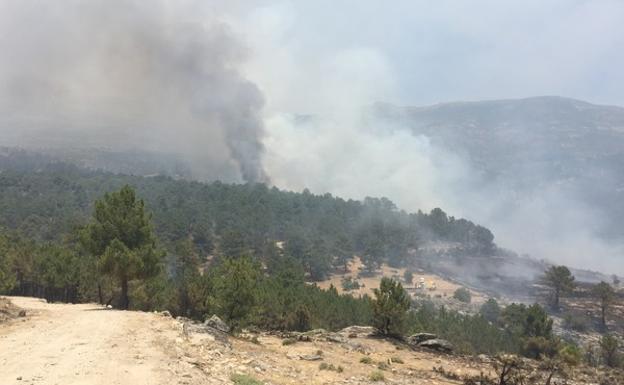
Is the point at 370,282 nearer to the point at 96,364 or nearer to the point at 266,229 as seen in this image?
the point at 266,229

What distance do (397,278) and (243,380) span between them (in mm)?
134923

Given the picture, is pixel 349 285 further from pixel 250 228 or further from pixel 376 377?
pixel 376 377

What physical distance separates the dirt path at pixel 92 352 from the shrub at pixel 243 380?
55.0 inches

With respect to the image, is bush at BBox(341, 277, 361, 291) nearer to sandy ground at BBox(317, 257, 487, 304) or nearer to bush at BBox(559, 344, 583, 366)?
sandy ground at BBox(317, 257, 487, 304)

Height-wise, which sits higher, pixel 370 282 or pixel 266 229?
pixel 266 229

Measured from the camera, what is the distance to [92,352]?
1823cm

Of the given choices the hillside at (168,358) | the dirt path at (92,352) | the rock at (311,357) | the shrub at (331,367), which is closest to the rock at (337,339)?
the hillside at (168,358)

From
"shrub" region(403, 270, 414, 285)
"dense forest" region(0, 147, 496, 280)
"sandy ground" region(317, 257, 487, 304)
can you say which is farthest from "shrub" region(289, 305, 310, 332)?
"shrub" region(403, 270, 414, 285)

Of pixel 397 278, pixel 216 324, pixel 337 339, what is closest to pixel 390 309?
pixel 337 339

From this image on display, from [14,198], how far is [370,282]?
147 meters

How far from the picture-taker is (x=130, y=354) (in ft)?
60.0

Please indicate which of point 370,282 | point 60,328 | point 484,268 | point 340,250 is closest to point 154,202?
point 340,250

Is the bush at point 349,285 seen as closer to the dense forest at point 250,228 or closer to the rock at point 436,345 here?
the dense forest at point 250,228

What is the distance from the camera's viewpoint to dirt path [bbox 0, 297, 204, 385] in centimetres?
1523
